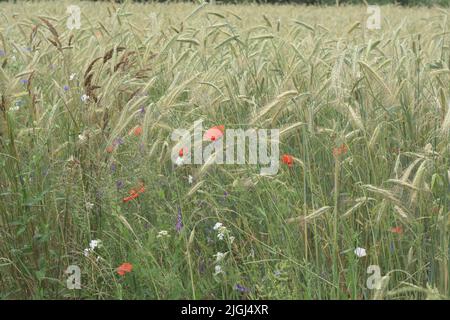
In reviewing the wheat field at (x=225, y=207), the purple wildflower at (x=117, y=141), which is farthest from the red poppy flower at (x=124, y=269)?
the purple wildflower at (x=117, y=141)

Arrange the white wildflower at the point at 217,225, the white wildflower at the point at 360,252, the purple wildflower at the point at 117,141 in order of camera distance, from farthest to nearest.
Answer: the purple wildflower at the point at 117,141
the white wildflower at the point at 217,225
the white wildflower at the point at 360,252

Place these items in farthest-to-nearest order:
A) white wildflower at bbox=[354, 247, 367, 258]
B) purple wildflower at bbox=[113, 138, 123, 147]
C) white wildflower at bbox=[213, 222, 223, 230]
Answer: purple wildflower at bbox=[113, 138, 123, 147] < white wildflower at bbox=[213, 222, 223, 230] < white wildflower at bbox=[354, 247, 367, 258]

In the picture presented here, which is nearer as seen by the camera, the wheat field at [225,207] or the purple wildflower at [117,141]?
the wheat field at [225,207]

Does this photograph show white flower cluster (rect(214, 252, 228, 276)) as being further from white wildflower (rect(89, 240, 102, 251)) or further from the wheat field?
white wildflower (rect(89, 240, 102, 251))

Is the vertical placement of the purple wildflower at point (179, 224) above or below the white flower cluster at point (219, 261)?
above

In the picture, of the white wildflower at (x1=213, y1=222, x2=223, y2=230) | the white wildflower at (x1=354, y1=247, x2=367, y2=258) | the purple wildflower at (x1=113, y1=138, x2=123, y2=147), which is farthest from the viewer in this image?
the purple wildflower at (x1=113, y1=138, x2=123, y2=147)

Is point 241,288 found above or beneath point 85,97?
beneath

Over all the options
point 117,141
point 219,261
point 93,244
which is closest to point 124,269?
point 93,244

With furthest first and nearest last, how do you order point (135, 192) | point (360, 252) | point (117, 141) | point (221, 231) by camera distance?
point (117, 141), point (135, 192), point (221, 231), point (360, 252)

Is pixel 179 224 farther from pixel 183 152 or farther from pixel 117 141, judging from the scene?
pixel 117 141

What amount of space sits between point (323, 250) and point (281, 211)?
0.19m

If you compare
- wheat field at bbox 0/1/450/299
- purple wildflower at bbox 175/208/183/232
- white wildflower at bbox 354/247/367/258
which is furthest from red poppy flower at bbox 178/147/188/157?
white wildflower at bbox 354/247/367/258

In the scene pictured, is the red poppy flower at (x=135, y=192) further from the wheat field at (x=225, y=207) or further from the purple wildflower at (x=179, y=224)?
the purple wildflower at (x=179, y=224)

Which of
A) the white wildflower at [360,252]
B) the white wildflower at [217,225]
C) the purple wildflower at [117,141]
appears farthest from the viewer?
the purple wildflower at [117,141]
